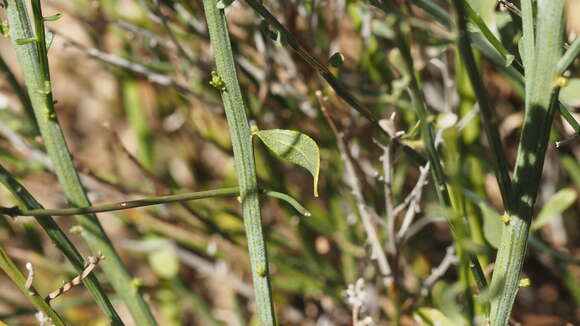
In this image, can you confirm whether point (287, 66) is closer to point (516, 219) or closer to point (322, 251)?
point (322, 251)

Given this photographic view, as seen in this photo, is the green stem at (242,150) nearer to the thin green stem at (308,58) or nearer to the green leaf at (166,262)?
the thin green stem at (308,58)

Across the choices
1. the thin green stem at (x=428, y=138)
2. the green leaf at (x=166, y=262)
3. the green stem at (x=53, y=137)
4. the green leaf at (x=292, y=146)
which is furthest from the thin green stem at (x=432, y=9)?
the green leaf at (x=166, y=262)

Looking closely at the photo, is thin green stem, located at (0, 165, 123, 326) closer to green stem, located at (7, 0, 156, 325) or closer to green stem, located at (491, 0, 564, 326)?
green stem, located at (7, 0, 156, 325)

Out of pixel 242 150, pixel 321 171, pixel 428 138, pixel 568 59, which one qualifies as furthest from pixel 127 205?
pixel 321 171

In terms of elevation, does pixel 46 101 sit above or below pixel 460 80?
below

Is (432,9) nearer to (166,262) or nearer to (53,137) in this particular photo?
(53,137)

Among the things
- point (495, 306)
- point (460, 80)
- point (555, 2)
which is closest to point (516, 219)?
point (495, 306)
